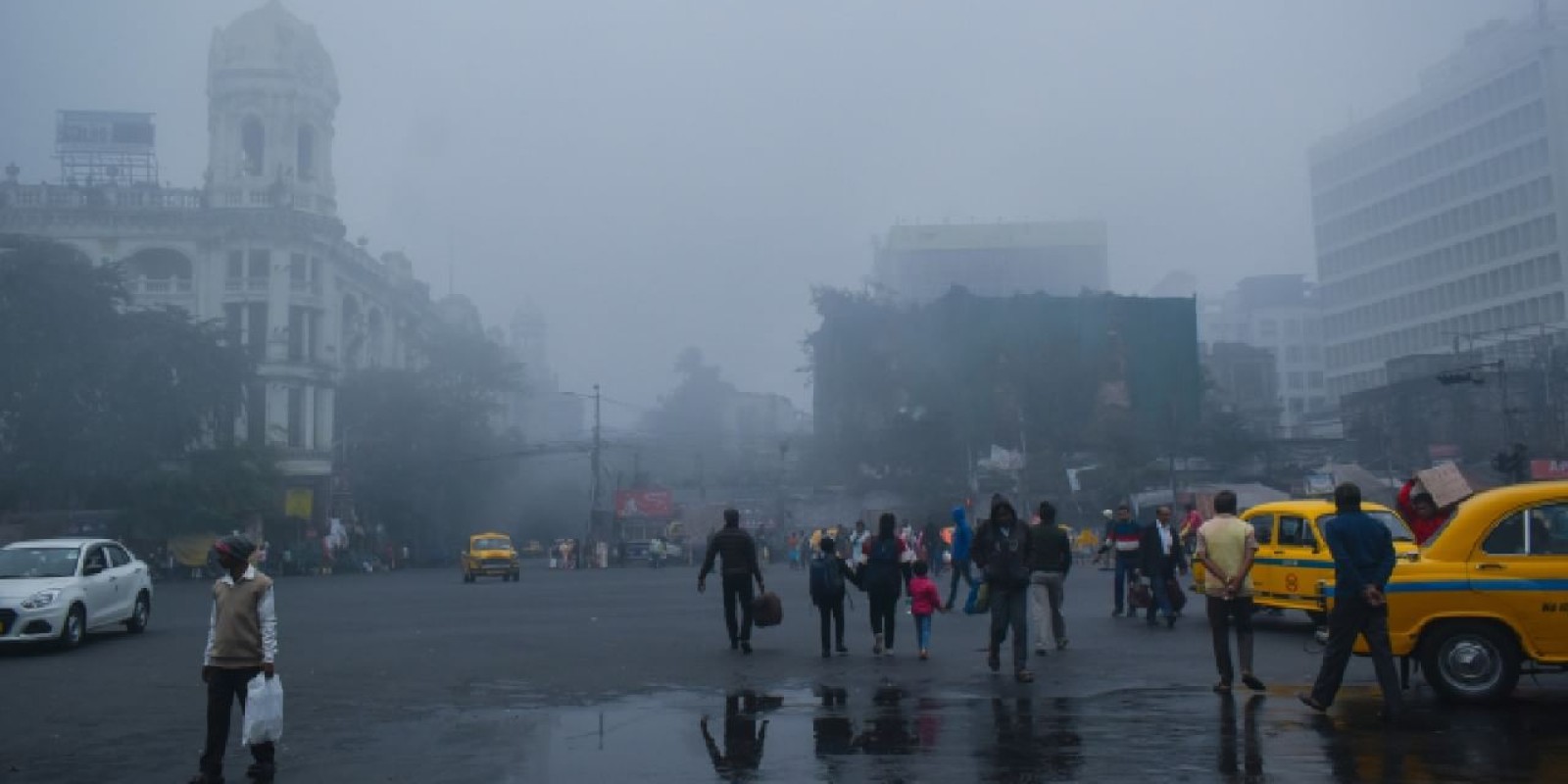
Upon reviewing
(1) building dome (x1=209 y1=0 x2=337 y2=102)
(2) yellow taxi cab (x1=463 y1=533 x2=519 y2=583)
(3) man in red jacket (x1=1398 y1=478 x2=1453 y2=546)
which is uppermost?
(1) building dome (x1=209 y1=0 x2=337 y2=102)

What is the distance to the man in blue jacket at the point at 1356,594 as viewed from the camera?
900cm

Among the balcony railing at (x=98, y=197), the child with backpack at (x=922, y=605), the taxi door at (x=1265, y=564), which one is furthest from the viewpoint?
the balcony railing at (x=98, y=197)

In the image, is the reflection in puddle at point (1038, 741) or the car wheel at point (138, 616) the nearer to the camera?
the reflection in puddle at point (1038, 741)

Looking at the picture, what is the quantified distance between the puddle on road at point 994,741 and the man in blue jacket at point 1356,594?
370mm

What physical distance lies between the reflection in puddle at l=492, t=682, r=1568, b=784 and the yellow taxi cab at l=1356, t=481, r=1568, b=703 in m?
0.35

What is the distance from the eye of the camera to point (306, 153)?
66375mm

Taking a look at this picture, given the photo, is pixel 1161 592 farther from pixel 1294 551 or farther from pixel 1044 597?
pixel 1044 597

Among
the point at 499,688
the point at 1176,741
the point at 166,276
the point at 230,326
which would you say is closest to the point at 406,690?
the point at 499,688

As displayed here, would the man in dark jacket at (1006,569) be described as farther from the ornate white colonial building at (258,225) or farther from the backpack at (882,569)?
the ornate white colonial building at (258,225)

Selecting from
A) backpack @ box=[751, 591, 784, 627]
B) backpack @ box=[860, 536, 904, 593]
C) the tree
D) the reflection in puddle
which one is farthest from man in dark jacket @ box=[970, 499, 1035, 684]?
the tree

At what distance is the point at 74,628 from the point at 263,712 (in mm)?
11147

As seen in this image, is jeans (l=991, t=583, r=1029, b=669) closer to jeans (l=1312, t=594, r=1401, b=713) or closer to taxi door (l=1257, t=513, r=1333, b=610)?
jeans (l=1312, t=594, r=1401, b=713)

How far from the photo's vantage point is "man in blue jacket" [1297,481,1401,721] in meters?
9.00

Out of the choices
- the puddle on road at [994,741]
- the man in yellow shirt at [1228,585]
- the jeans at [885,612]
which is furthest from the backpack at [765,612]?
the man in yellow shirt at [1228,585]
